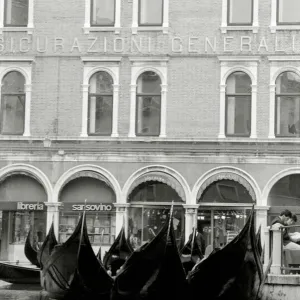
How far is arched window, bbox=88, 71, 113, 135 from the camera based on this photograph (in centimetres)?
2653

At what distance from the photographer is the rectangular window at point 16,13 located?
88.8 feet

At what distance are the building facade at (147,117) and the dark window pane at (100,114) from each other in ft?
0.10

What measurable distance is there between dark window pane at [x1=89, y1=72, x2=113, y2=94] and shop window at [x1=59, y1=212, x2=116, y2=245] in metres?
3.03

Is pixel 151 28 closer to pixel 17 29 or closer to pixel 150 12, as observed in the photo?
pixel 150 12

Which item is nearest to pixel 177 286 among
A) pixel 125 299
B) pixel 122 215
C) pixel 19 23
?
pixel 125 299

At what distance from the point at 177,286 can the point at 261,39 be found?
1248 centimetres

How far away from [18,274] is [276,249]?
7638mm

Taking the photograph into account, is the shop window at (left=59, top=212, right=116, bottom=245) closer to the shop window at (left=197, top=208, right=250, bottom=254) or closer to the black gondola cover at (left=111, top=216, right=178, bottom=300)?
the shop window at (left=197, top=208, right=250, bottom=254)

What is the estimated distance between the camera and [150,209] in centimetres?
2633

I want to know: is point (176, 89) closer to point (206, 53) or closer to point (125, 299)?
point (206, 53)

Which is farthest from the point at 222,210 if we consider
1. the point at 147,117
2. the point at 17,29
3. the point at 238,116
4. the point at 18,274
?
the point at 17,29

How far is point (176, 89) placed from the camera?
86.1ft

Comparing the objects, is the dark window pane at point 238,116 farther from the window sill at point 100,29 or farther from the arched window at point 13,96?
the arched window at point 13,96

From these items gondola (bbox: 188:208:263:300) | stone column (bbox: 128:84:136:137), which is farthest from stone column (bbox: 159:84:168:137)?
gondola (bbox: 188:208:263:300)
